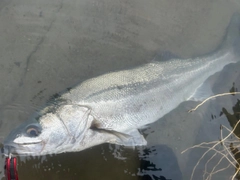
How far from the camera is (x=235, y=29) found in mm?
4121

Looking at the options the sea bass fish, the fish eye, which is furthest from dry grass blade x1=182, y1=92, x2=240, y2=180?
the fish eye

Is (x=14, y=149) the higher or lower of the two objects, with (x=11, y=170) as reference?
higher

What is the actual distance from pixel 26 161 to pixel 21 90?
2.62 ft

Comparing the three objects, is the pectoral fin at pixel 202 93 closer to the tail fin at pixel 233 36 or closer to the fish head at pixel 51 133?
the tail fin at pixel 233 36

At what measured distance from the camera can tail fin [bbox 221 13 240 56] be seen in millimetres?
3977

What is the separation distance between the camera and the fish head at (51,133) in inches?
112

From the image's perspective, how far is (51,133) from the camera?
2932 millimetres

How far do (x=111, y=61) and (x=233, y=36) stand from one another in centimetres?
148

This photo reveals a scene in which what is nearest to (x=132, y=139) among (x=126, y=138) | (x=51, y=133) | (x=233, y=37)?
(x=126, y=138)

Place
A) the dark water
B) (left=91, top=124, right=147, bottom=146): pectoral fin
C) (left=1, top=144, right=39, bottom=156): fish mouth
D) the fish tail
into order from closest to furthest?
(left=1, top=144, right=39, bottom=156): fish mouth → (left=91, top=124, right=147, bottom=146): pectoral fin → the dark water → the fish tail

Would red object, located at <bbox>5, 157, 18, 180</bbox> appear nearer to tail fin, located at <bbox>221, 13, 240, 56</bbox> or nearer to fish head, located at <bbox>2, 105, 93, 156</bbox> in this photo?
fish head, located at <bbox>2, 105, 93, 156</bbox>

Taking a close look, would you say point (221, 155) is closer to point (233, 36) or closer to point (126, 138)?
point (126, 138)

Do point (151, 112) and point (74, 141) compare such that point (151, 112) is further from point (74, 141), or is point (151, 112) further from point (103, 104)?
point (74, 141)

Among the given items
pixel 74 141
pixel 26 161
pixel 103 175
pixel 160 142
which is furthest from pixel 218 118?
pixel 26 161
